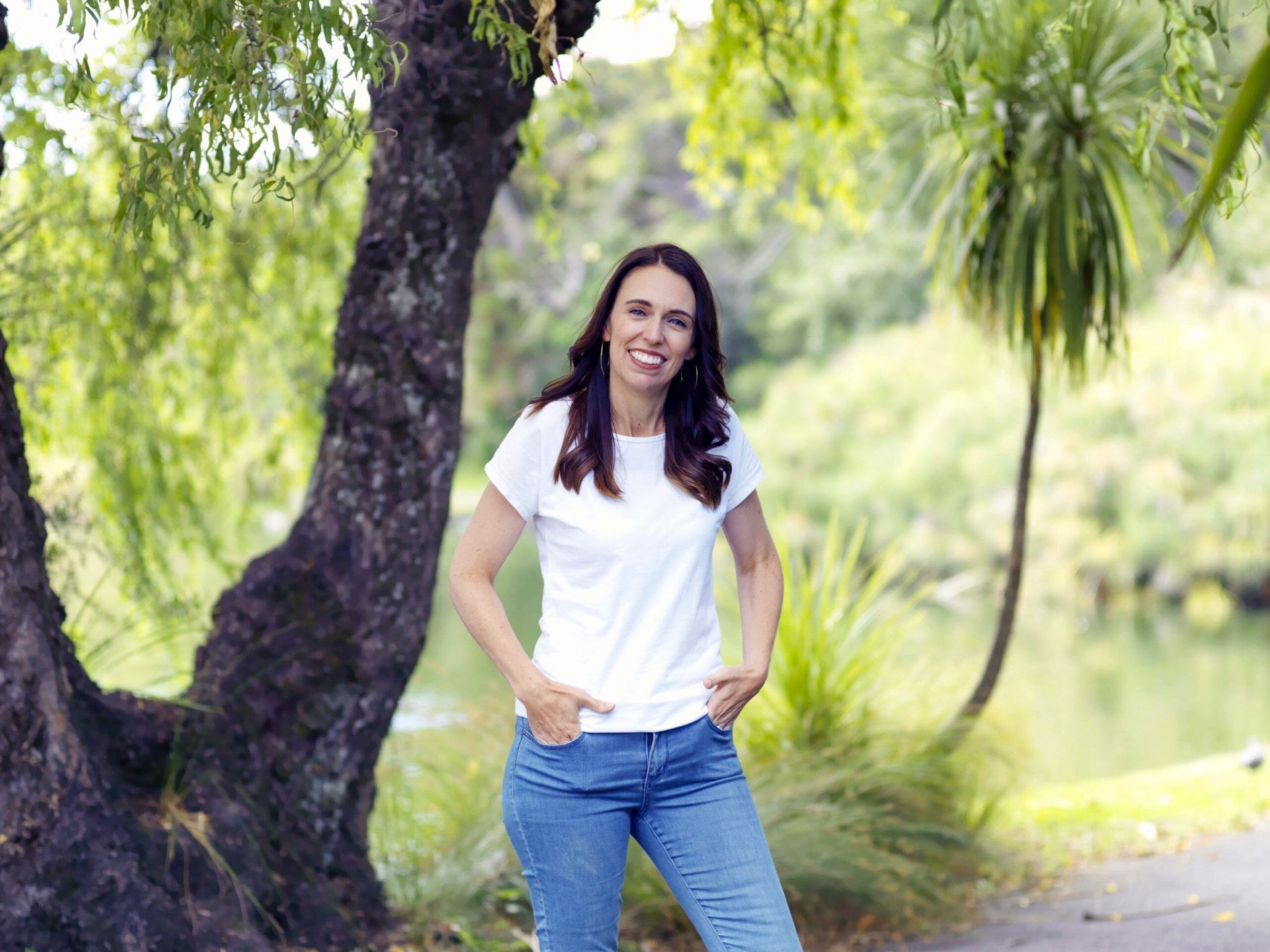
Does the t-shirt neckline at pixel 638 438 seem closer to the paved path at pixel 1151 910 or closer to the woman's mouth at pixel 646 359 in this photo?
the woman's mouth at pixel 646 359

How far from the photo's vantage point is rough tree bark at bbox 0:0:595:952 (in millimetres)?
3328

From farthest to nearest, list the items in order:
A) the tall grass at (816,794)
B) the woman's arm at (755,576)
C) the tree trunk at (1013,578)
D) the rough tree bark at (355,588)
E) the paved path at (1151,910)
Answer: the tree trunk at (1013,578) → the tall grass at (816,794) → the paved path at (1151,910) → the rough tree bark at (355,588) → the woman's arm at (755,576)

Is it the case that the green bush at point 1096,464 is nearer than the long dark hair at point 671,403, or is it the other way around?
the long dark hair at point 671,403

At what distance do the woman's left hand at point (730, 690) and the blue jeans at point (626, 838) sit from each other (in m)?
0.05

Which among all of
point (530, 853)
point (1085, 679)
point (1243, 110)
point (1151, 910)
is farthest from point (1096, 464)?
point (1243, 110)

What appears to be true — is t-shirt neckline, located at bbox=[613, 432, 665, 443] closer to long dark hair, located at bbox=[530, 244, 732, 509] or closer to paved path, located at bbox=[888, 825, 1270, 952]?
long dark hair, located at bbox=[530, 244, 732, 509]

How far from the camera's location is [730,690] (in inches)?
85.6

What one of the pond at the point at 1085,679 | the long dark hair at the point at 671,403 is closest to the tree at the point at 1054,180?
the pond at the point at 1085,679

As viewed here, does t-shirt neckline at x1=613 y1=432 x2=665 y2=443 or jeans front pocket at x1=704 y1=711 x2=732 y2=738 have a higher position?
t-shirt neckline at x1=613 y1=432 x2=665 y2=443

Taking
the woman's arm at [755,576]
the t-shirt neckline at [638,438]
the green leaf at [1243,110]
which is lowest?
the woman's arm at [755,576]

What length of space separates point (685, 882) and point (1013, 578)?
3.98 meters

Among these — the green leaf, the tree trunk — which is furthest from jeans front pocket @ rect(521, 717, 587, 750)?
the tree trunk

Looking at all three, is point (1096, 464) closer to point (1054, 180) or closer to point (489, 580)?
point (1054, 180)

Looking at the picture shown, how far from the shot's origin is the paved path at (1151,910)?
12.6 feet
